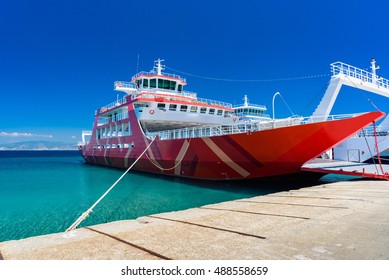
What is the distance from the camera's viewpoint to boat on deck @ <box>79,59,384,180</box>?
10070 mm

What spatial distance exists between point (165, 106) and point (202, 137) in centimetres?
749

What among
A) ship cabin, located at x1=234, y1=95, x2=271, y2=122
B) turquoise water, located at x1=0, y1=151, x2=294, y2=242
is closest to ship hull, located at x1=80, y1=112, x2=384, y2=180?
turquoise water, located at x1=0, y1=151, x2=294, y2=242

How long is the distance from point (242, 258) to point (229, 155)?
386 inches

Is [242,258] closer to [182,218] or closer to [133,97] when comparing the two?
[182,218]

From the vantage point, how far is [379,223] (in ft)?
11.8

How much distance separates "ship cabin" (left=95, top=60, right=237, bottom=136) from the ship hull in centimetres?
258

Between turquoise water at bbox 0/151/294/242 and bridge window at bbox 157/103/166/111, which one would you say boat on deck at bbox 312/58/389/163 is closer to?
turquoise water at bbox 0/151/294/242

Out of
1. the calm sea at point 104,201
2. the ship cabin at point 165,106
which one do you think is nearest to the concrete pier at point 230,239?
the calm sea at point 104,201

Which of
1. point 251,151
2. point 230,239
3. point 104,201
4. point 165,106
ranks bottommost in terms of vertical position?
point 104,201

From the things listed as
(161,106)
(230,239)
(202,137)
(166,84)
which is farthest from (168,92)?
(230,239)

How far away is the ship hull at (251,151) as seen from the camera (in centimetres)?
987

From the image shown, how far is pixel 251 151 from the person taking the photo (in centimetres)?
1132

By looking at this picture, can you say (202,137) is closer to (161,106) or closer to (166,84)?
(161,106)

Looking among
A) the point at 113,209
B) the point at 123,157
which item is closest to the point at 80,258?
the point at 113,209
